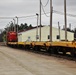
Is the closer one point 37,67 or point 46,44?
point 37,67

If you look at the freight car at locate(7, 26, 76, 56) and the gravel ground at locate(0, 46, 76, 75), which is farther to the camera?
the freight car at locate(7, 26, 76, 56)

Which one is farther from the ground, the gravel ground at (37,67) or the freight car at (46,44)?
the freight car at (46,44)

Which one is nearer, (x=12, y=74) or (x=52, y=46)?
(x=12, y=74)

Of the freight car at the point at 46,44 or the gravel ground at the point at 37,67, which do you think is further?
the freight car at the point at 46,44

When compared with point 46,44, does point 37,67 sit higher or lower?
lower

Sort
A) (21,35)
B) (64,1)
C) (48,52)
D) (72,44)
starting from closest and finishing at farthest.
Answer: (72,44) → (48,52) → (64,1) → (21,35)

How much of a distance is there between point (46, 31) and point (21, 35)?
744 centimetres

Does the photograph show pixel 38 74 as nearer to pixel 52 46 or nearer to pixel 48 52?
pixel 52 46

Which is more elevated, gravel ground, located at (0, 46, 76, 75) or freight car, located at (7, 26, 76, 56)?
freight car, located at (7, 26, 76, 56)

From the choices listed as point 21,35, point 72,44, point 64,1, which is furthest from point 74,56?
point 21,35

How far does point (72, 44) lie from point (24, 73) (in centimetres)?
1038

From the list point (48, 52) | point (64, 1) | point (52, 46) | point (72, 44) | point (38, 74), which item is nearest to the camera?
point (38, 74)

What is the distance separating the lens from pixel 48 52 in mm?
37562

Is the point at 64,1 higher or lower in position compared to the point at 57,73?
higher
